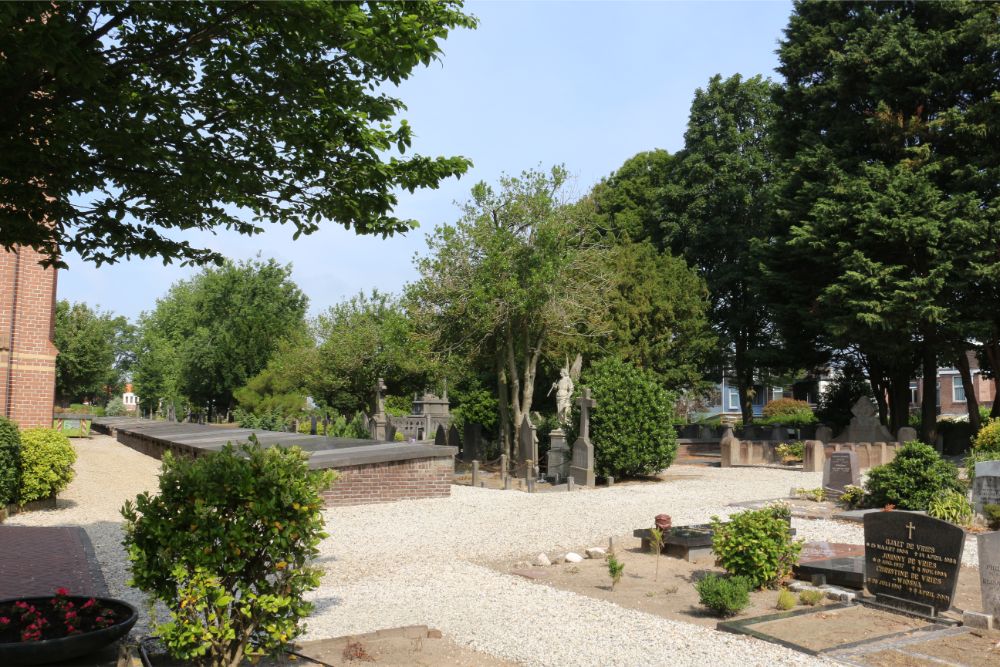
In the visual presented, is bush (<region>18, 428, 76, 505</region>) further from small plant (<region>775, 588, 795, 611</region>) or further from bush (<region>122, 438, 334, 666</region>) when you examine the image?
small plant (<region>775, 588, 795, 611</region>)

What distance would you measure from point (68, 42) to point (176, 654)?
369 cm

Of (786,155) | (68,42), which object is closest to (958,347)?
(786,155)

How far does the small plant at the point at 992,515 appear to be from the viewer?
1243 cm

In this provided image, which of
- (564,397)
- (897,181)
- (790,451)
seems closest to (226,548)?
(564,397)

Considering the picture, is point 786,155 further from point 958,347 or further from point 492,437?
point 492,437

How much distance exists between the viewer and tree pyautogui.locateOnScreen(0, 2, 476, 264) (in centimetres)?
A: 532

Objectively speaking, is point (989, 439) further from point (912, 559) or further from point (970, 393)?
point (912, 559)

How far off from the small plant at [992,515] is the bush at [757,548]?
579cm

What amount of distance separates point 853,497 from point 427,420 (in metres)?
24.0

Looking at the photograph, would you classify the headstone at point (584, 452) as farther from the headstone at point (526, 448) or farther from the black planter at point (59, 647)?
the black planter at point (59, 647)

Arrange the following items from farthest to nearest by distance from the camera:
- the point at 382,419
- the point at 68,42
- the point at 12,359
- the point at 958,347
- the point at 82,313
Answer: the point at 82,313, the point at 382,419, the point at 958,347, the point at 12,359, the point at 68,42

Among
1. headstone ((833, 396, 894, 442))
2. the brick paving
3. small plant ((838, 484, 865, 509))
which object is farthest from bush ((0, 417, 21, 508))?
headstone ((833, 396, 894, 442))

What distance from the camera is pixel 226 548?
15.7 feet

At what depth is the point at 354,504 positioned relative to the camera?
588 inches
